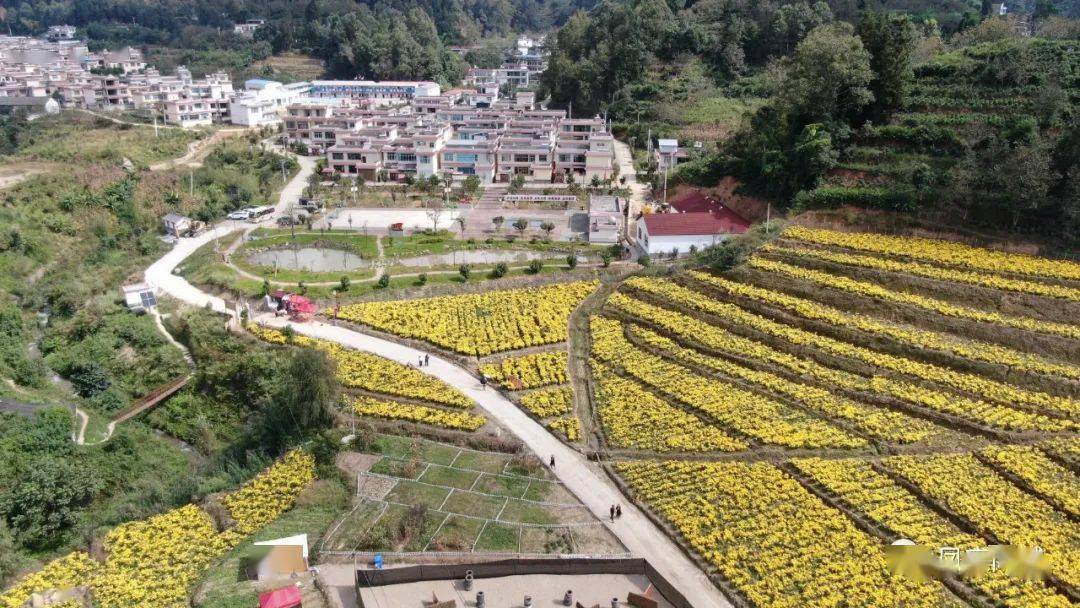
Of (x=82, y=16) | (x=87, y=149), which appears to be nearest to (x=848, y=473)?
(x=87, y=149)

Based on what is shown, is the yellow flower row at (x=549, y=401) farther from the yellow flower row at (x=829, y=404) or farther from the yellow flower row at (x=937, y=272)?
the yellow flower row at (x=937, y=272)

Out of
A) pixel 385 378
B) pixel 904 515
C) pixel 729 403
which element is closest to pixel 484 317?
pixel 385 378

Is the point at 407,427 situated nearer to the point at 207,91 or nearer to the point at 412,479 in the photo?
the point at 412,479

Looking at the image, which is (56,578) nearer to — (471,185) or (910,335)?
(910,335)

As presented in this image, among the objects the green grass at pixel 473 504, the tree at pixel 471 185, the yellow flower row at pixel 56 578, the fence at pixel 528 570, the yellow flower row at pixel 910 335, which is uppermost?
the tree at pixel 471 185

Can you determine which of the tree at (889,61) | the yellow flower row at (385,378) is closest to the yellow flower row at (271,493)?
the yellow flower row at (385,378)
